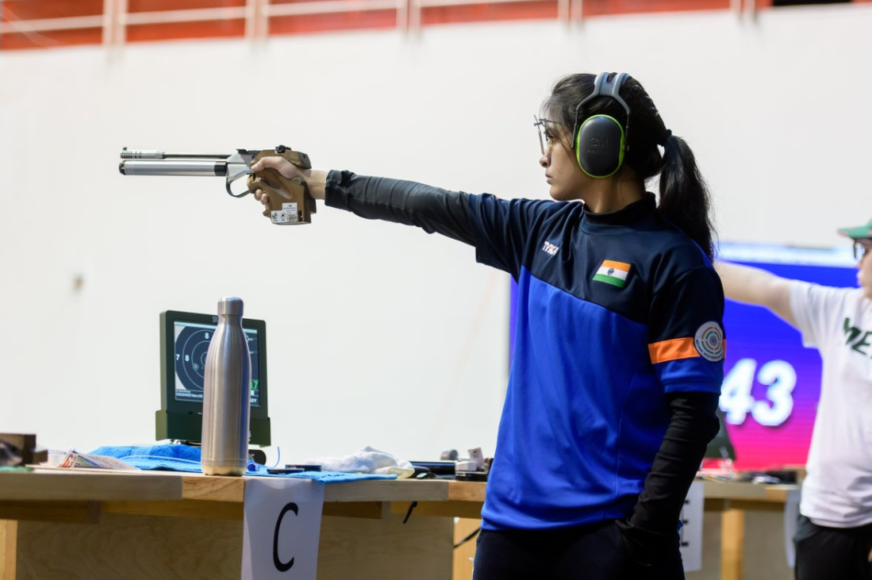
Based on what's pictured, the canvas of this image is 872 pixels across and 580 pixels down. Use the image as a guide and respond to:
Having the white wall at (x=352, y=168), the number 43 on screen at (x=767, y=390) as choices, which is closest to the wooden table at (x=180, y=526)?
the number 43 on screen at (x=767, y=390)

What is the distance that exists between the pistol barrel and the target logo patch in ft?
3.18

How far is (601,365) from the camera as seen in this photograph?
142cm

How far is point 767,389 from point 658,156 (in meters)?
3.43

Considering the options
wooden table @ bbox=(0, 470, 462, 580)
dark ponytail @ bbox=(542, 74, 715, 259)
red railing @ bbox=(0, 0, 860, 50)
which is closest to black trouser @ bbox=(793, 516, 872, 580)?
wooden table @ bbox=(0, 470, 462, 580)

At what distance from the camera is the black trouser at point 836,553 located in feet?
7.91

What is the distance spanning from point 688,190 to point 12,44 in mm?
6574

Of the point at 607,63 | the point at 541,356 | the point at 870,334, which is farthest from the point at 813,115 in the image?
the point at 541,356

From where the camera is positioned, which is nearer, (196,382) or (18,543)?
(18,543)

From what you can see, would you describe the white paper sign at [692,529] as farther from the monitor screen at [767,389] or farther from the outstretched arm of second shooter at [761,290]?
the monitor screen at [767,389]

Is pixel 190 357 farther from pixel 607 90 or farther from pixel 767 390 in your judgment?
pixel 767 390

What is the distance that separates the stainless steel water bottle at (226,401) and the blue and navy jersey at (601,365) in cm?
36

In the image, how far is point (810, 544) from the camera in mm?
2502

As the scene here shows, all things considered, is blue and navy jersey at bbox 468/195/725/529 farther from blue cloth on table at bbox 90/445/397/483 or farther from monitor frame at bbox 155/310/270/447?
monitor frame at bbox 155/310/270/447

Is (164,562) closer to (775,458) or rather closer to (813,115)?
(775,458)
